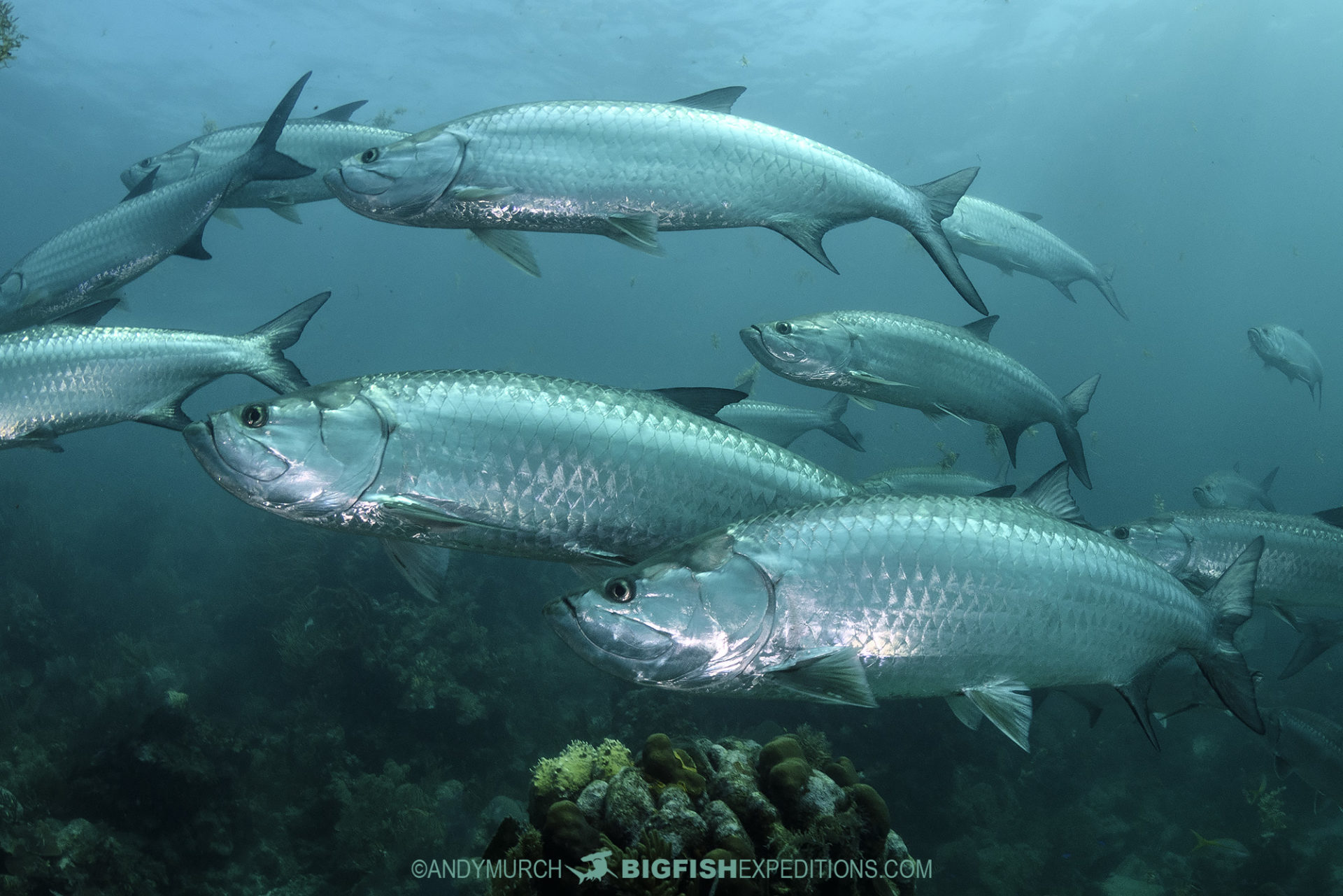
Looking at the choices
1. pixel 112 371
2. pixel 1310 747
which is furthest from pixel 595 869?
pixel 1310 747

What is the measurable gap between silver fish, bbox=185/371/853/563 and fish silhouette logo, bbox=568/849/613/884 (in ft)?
3.65

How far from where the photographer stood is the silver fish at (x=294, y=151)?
5277 mm

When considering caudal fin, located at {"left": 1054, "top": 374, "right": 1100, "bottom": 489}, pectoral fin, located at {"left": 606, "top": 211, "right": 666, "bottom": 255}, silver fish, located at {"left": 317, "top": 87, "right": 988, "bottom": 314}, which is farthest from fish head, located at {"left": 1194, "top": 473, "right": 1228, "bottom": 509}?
pectoral fin, located at {"left": 606, "top": 211, "right": 666, "bottom": 255}

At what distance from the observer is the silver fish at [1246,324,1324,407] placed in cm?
1108

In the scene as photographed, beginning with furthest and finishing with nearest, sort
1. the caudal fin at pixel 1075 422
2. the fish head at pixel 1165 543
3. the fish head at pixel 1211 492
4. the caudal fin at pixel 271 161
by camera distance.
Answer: the fish head at pixel 1211 492 → the fish head at pixel 1165 543 → the caudal fin at pixel 1075 422 → the caudal fin at pixel 271 161

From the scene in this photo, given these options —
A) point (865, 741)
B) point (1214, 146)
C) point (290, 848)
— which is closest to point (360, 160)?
point (290, 848)

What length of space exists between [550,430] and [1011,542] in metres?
1.91

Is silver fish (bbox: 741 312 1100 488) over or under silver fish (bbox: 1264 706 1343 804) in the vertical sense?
over

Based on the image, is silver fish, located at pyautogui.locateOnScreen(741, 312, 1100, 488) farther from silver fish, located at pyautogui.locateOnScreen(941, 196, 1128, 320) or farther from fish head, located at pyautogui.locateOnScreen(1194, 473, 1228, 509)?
fish head, located at pyautogui.locateOnScreen(1194, 473, 1228, 509)

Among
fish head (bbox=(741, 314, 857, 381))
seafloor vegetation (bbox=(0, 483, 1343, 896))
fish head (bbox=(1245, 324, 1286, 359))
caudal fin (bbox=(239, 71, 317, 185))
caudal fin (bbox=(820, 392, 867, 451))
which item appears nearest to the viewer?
seafloor vegetation (bbox=(0, 483, 1343, 896))

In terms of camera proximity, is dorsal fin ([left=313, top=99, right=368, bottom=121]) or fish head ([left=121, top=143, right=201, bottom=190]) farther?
fish head ([left=121, top=143, right=201, bottom=190])

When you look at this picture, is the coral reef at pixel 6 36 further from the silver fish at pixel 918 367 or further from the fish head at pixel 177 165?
the silver fish at pixel 918 367

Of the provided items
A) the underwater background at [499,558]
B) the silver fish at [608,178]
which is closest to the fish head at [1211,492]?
the underwater background at [499,558]

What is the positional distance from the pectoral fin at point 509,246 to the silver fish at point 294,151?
222 cm
